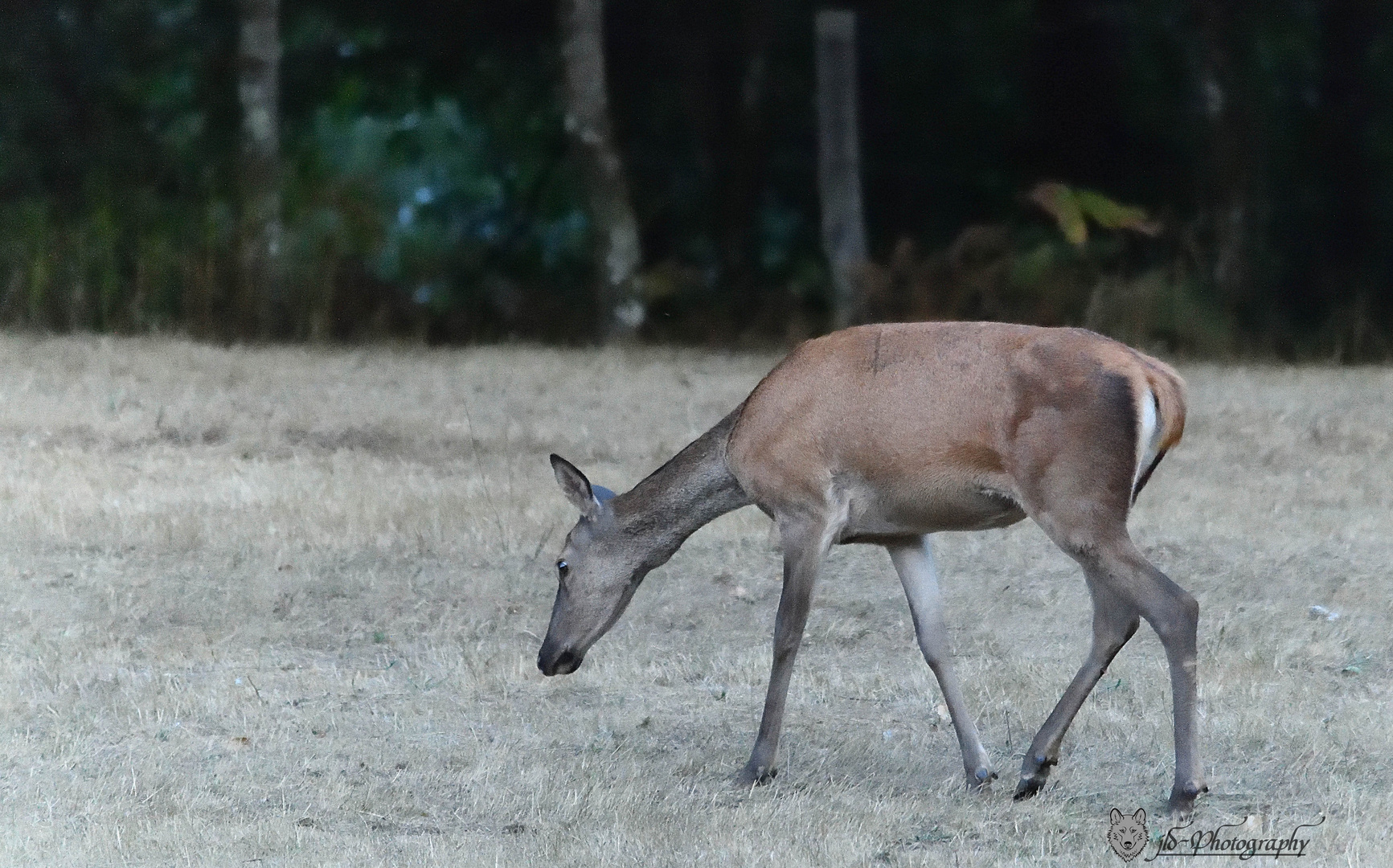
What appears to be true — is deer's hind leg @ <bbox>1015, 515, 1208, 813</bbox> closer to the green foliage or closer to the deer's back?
the deer's back

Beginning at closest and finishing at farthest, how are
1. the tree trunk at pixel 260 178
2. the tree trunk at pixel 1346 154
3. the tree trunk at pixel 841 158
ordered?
the tree trunk at pixel 260 178
the tree trunk at pixel 841 158
the tree trunk at pixel 1346 154

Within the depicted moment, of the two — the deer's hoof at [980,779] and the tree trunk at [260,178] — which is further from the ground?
the tree trunk at [260,178]

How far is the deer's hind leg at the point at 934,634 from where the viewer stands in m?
6.23

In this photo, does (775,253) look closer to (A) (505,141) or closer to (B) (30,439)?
(A) (505,141)

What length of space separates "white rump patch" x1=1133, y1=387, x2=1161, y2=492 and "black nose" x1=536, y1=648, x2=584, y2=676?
6.62ft

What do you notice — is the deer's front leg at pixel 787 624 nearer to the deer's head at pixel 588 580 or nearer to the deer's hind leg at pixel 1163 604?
the deer's head at pixel 588 580

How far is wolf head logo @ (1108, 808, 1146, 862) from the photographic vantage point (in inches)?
207

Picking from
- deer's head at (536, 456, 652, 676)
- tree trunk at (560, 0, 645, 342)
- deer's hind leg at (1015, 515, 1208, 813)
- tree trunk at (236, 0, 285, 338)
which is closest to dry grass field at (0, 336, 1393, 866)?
deer's hind leg at (1015, 515, 1208, 813)

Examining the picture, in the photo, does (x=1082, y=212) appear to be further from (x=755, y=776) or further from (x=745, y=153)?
(x=755, y=776)

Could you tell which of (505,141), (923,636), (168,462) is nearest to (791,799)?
(923,636)

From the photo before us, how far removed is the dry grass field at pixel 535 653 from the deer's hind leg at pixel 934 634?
12cm

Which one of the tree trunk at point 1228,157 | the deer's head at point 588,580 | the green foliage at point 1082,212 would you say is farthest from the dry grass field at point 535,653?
the tree trunk at point 1228,157

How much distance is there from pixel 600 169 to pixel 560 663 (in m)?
10.3

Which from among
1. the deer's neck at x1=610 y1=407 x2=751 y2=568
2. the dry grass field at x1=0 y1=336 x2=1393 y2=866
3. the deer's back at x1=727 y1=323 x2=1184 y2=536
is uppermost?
the deer's back at x1=727 y1=323 x2=1184 y2=536
